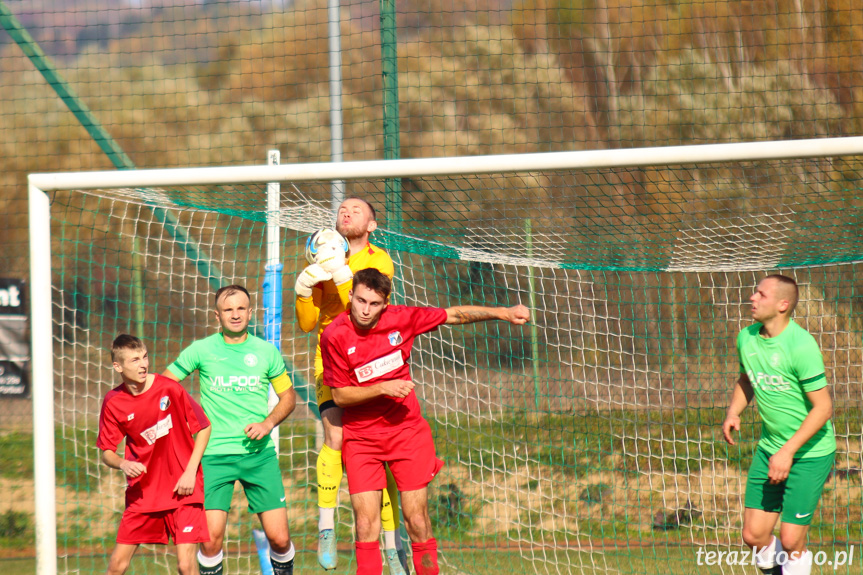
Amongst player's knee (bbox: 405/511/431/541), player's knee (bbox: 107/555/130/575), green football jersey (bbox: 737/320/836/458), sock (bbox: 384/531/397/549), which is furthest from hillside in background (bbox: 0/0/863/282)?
player's knee (bbox: 107/555/130/575)

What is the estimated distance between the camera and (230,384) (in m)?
4.27

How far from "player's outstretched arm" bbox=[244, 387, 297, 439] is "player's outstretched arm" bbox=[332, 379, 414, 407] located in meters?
0.59

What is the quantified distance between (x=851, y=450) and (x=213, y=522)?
16.4 feet

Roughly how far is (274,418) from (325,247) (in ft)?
3.21

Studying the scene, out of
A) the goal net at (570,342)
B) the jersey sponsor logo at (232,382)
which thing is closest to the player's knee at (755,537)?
the goal net at (570,342)

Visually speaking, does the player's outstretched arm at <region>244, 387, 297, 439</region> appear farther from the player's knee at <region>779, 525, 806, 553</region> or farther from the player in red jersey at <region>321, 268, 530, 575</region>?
the player's knee at <region>779, 525, 806, 553</region>

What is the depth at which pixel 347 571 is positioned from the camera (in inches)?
219

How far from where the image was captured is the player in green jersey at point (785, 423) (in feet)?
12.5

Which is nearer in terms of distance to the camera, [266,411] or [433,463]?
[433,463]

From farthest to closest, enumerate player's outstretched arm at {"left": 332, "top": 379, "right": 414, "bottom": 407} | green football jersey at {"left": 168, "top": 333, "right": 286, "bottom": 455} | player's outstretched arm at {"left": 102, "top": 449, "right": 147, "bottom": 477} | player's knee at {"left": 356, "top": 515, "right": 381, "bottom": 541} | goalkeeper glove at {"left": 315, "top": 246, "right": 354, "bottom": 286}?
green football jersey at {"left": 168, "top": 333, "right": 286, "bottom": 455} → goalkeeper glove at {"left": 315, "top": 246, "right": 354, "bottom": 286} → player's knee at {"left": 356, "top": 515, "right": 381, "bottom": 541} → player's outstretched arm at {"left": 102, "top": 449, "right": 147, "bottom": 477} → player's outstretched arm at {"left": 332, "top": 379, "right": 414, "bottom": 407}

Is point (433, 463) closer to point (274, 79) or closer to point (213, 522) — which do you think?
point (213, 522)

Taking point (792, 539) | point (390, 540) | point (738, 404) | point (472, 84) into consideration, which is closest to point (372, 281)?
point (390, 540)

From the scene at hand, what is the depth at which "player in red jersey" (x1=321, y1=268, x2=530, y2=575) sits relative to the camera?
3.80 metres

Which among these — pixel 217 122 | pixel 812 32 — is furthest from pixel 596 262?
pixel 217 122
